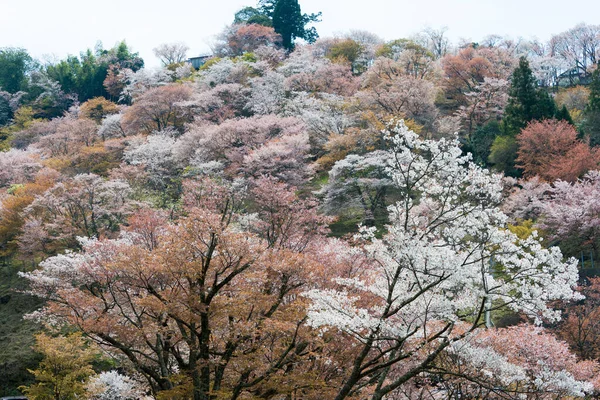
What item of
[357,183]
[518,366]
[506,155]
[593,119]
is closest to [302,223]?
[357,183]

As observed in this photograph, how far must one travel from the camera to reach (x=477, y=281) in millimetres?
7574

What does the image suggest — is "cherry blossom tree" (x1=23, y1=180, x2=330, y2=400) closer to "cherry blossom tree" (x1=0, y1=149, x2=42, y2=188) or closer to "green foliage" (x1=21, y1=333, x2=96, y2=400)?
"green foliage" (x1=21, y1=333, x2=96, y2=400)

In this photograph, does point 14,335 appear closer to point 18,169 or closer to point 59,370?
point 59,370

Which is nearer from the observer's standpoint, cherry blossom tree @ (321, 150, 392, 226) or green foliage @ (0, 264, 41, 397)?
green foliage @ (0, 264, 41, 397)

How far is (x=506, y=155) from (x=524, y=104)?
3558 mm

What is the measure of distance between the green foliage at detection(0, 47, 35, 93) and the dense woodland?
34 centimetres

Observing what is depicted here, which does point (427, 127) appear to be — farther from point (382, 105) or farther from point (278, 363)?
point (278, 363)

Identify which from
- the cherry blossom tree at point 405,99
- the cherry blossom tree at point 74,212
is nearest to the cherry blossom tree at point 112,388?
the cherry blossom tree at point 74,212

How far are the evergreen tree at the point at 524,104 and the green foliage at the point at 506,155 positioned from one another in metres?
0.81

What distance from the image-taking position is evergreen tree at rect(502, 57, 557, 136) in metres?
29.0

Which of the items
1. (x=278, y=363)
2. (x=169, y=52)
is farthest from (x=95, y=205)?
(x=169, y=52)

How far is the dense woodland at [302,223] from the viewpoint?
318 inches

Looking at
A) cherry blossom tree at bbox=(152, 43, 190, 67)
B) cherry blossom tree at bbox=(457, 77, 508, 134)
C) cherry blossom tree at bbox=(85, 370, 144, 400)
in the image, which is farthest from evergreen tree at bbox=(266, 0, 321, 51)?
cherry blossom tree at bbox=(85, 370, 144, 400)

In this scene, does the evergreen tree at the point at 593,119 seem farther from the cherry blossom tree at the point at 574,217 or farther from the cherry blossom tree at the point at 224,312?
the cherry blossom tree at the point at 224,312
